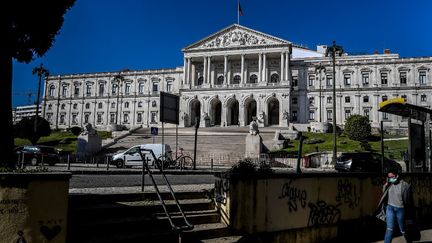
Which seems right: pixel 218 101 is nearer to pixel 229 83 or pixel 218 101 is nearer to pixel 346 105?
pixel 229 83

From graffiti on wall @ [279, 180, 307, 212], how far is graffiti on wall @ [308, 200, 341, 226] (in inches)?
13.1

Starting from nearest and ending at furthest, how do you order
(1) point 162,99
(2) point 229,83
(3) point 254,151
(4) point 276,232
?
(4) point 276,232 → (1) point 162,99 → (3) point 254,151 → (2) point 229,83

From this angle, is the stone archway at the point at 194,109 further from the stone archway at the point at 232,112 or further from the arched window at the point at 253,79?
the arched window at the point at 253,79

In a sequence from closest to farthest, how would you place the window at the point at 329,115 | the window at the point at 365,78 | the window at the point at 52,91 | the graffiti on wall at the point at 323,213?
1. the graffiti on wall at the point at 323,213
2. the window at the point at 329,115
3. the window at the point at 365,78
4. the window at the point at 52,91

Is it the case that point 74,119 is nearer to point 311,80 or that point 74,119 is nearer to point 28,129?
point 28,129

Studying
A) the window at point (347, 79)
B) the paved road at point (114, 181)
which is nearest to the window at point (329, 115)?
the window at point (347, 79)

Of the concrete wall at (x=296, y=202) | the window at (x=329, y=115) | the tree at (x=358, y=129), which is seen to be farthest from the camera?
the window at (x=329, y=115)

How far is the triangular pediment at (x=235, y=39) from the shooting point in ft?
268

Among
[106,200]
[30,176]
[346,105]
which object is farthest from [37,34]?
[346,105]

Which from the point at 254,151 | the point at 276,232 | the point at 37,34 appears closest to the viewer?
the point at 276,232

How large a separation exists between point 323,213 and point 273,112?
74.0m

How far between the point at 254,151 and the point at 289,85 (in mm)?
43729

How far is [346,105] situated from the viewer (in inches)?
3150

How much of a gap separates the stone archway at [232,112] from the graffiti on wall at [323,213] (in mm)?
70072
